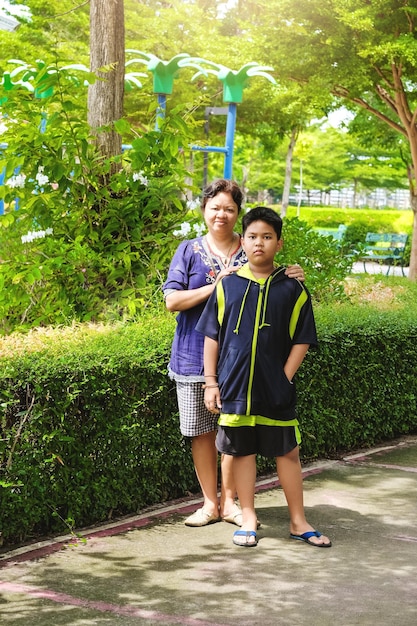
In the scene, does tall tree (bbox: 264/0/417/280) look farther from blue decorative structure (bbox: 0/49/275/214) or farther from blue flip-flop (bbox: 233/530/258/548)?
blue flip-flop (bbox: 233/530/258/548)

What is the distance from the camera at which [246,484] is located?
481 cm

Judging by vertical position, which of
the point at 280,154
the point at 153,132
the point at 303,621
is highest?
the point at 280,154

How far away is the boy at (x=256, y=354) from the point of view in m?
4.62

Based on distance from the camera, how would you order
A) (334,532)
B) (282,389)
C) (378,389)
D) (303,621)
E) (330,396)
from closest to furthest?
(303,621) < (282,389) < (334,532) < (330,396) < (378,389)

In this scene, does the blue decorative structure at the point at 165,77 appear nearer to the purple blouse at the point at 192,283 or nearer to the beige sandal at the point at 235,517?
the purple blouse at the point at 192,283

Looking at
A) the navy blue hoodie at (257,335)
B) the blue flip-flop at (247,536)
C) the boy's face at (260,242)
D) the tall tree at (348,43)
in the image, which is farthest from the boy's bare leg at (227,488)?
the tall tree at (348,43)

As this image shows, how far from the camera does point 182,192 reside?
7559 millimetres

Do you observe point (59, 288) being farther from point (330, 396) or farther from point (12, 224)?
point (330, 396)

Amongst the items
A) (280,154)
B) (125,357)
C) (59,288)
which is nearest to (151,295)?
(59,288)

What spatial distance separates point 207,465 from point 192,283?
0.99 m

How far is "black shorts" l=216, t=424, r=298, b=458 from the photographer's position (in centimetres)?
471

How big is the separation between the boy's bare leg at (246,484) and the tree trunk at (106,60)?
151 inches

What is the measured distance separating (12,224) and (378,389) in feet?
10.1

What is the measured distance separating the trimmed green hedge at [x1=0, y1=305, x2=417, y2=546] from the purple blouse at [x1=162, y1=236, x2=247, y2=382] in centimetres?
37
